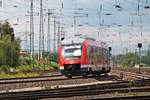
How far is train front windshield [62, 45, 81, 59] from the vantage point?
3628cm

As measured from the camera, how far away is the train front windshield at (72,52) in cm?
3628

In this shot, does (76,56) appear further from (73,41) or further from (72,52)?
(73,41)

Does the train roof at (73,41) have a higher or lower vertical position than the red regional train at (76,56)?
higher

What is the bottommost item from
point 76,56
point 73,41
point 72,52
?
point 76,56

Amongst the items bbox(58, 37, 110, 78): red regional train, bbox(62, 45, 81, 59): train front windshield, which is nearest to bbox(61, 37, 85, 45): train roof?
bbox(58, 37, 110, 78): red regional train

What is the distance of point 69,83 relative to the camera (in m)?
32.3

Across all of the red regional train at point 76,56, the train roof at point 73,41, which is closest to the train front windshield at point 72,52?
the red regional train at point 76,56

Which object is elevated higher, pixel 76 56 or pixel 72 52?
pixel 72 52

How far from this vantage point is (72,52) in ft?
120

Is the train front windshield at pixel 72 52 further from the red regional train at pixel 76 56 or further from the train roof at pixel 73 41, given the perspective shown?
the train roof at pixel 73 41

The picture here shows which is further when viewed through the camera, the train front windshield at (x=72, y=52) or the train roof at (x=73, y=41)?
the train roof at (x=73, y=41)

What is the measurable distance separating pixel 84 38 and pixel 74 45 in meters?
1.19

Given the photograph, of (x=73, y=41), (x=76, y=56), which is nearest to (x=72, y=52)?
(x=76, y=56)

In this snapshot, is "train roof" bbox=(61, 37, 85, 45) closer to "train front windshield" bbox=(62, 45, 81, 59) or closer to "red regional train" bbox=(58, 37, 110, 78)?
"red regional train" bbox=(58, 37, 110, 78)
